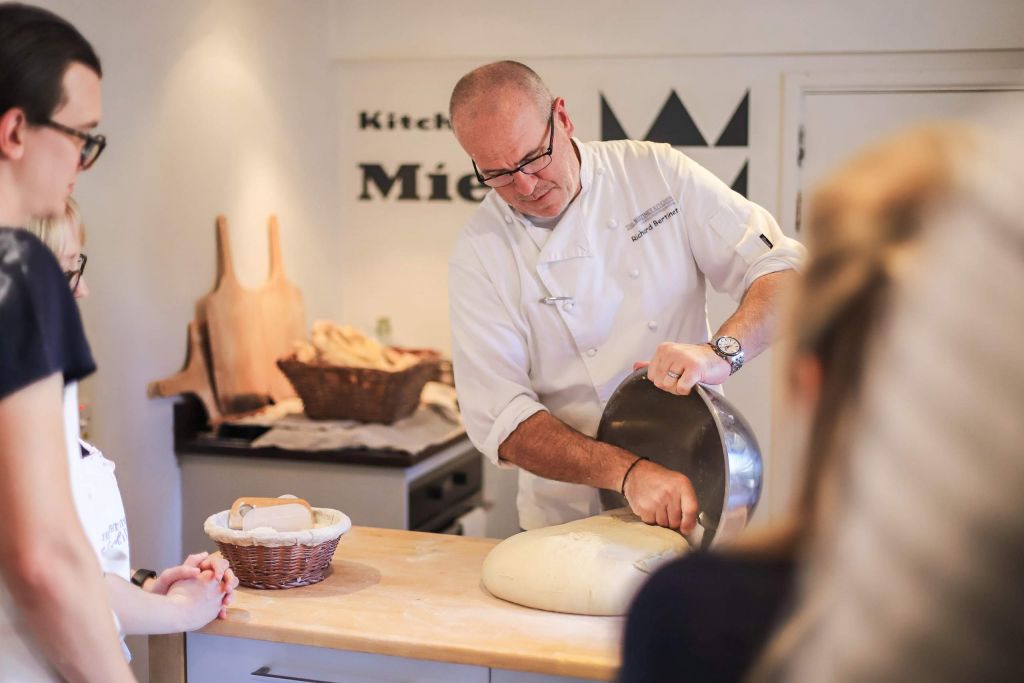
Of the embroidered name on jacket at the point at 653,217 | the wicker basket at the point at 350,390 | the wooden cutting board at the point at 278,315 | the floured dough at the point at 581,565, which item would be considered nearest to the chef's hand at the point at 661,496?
the floured dough at the point at 581,565

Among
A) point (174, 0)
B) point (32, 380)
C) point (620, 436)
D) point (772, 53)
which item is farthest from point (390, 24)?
point (32, 380)

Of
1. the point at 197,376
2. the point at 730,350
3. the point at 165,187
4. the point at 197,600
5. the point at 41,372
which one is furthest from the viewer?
the point at 197,376

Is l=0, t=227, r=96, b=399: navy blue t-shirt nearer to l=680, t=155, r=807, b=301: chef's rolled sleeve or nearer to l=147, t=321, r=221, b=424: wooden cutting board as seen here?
l=680, t=155, r=807, b=301: chef's rolled sleeve

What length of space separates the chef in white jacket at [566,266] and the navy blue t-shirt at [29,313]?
3.09 feet

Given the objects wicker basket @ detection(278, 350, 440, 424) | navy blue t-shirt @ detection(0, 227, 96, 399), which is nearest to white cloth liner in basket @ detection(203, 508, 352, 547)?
navy blue t-shirt @ detection(0, 227, 96, 399)

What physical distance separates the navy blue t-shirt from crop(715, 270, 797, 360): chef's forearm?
1047 millimetres

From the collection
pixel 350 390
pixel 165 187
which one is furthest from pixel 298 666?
pixel 165 187

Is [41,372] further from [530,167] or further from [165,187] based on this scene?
[165,187]

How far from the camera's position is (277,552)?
1.56 metres

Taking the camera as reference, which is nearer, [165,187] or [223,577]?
[223,577]

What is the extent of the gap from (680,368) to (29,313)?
0.89 meters

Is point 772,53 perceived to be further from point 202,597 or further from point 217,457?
point 202,597

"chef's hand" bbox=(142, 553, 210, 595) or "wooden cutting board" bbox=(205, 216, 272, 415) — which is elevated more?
"wooden cutting board" bbox=(205, 216, 272, 415)

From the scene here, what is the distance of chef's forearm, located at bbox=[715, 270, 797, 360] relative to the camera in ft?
5.65
